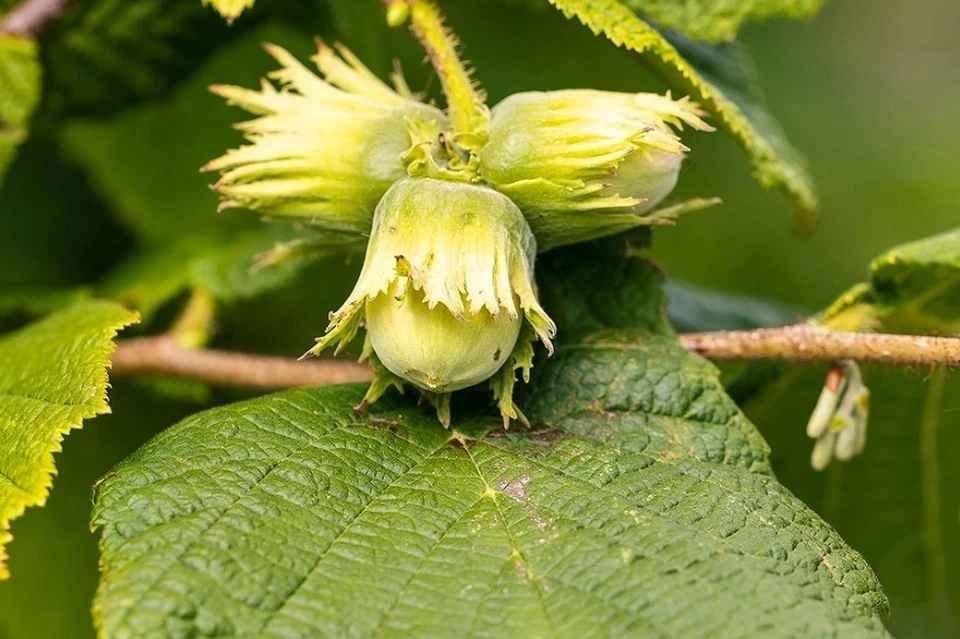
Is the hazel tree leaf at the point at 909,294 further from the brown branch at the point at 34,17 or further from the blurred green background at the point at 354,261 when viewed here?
the brown branch at the point at 34,17

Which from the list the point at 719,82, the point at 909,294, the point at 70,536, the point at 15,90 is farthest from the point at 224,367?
the point at 909,294

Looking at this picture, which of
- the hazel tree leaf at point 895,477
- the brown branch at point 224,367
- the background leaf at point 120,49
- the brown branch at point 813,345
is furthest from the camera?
the background leaf at point 120,49

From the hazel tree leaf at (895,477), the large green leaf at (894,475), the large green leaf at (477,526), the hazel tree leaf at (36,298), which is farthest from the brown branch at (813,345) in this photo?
the hazel tree leaf at (36,298)

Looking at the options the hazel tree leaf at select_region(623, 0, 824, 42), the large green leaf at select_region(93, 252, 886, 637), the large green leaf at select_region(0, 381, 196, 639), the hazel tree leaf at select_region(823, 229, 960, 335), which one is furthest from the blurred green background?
the large green leaf at select_region(93, 252, 886, 637)

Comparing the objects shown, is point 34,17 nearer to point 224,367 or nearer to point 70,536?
point 224,367

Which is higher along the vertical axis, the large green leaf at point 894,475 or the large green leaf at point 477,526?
the large green leaf at point 477,526

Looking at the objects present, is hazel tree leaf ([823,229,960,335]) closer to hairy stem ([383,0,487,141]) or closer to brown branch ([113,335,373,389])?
hairy stem ([383,0,487,141])

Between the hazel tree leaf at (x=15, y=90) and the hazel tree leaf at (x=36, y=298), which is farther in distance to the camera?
the hazel tree leaf at (x=36, y=298)

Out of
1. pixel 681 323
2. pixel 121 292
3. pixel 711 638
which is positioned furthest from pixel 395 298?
pixel 121 292

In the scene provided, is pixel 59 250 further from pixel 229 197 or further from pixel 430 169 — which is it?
pixel 430 169
